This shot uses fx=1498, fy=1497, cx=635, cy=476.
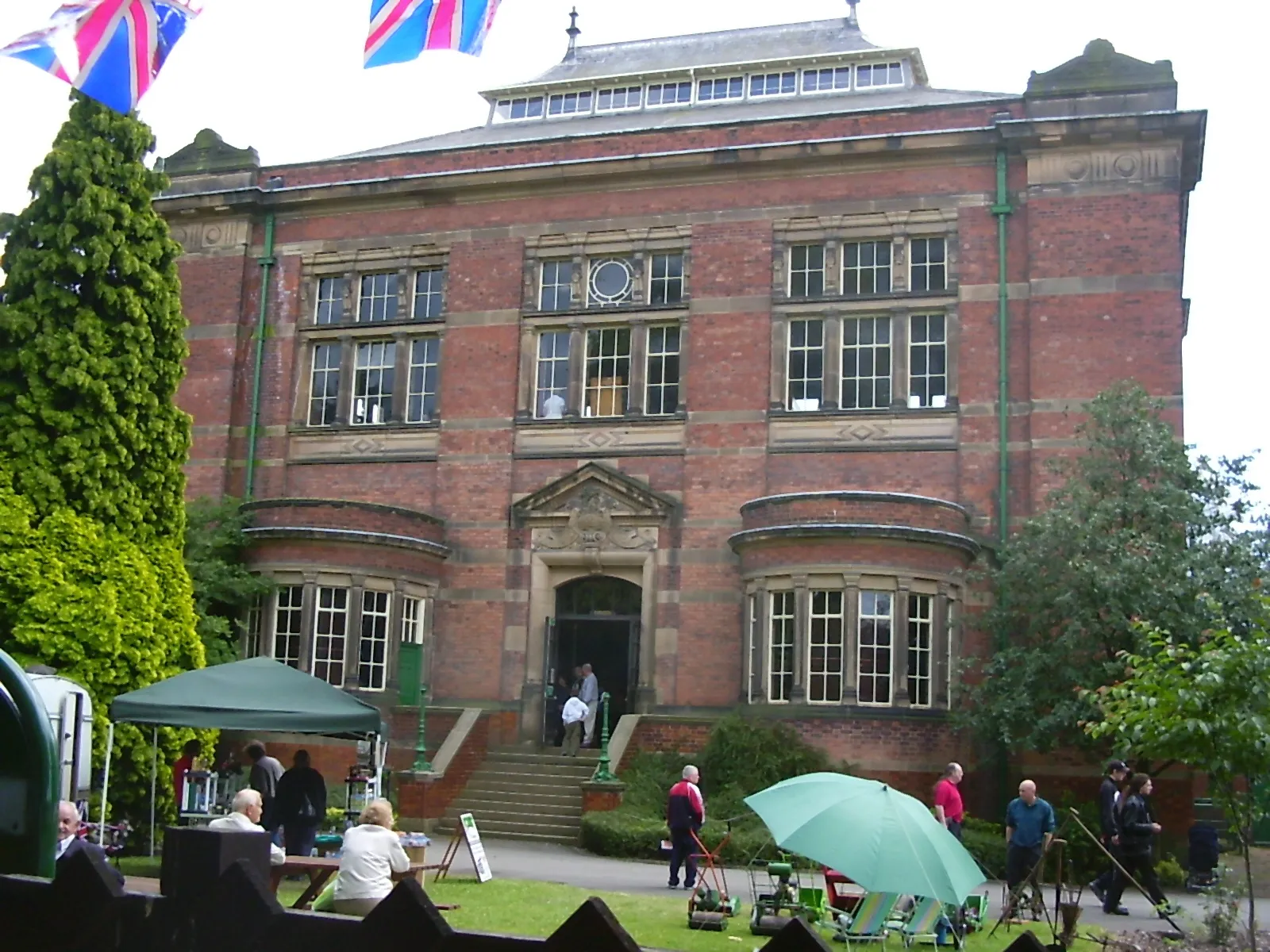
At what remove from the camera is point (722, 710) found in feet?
81.7

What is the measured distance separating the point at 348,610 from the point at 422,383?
16.1 ft

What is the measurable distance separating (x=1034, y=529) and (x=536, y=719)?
9.20m

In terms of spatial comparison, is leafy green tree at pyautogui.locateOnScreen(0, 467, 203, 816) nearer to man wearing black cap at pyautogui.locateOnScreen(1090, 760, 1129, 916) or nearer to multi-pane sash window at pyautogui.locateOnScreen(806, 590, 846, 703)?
multi-pane sash window at pyautogui.locateOnScreen(806, 590, 846, 703)

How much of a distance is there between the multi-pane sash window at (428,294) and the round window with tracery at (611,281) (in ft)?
9.86

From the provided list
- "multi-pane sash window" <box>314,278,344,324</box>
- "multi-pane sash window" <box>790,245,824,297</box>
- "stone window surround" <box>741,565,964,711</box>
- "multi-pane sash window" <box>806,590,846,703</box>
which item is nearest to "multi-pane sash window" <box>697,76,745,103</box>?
"multi-pane sash window" <box>790,245,824,297</box>

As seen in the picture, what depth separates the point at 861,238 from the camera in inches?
1025

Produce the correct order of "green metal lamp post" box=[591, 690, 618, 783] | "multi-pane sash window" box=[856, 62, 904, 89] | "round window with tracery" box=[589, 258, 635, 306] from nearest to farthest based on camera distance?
"green metal lamp post" box=[591, 690, 618, 783], "round window with tracery" box=[589, 258, 635, 306], "multi-pane sash window" box=[856, 62, 904, 89]

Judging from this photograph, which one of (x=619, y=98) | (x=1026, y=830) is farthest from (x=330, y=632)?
(x=619, y=98)

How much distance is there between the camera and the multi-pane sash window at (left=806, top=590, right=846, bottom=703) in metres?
23.2

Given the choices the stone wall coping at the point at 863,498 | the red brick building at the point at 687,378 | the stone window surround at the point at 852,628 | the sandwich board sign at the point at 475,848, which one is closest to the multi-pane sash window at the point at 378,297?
the red brick building at the point at 687,378

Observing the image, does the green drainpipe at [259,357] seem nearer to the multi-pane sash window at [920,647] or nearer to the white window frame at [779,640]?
the white window frame at [779,640]

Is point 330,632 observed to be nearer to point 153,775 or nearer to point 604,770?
point 604,770

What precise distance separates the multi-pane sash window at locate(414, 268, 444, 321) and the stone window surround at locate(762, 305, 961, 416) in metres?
Answer: 6.56

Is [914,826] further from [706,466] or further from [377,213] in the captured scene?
[377,213]
